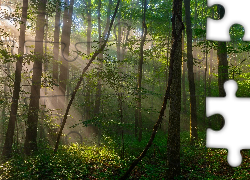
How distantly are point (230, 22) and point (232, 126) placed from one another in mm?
1832

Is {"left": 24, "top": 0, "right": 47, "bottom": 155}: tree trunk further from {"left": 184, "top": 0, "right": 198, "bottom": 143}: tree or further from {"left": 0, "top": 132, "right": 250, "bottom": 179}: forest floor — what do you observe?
{"left": 184, "top": 0, "right": 198, "bottom": 143}: tree

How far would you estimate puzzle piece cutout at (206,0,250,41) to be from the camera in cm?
349

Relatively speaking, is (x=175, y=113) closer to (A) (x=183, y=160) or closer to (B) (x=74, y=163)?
(A) (x=183, y=160)

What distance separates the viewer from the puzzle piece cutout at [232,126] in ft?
10.4

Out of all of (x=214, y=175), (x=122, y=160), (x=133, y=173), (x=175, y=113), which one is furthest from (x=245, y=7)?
(x=122, y=160)

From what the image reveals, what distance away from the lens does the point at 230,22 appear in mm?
3498

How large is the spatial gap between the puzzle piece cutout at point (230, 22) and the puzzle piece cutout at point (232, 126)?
1.14 m

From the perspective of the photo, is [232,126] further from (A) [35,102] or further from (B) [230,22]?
(A) [35,102]

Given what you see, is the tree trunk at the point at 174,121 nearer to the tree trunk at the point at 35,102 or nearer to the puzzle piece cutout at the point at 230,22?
the puzzle piece cutout at the point at 230,22

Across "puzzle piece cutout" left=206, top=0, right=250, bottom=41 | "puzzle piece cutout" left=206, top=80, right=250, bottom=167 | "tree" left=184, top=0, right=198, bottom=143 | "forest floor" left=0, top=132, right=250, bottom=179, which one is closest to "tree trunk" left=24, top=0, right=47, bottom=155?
"forest floor" left=0, top=132, right=250, bottom=179

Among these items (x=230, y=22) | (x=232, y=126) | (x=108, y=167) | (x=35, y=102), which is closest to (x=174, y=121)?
(x=232, y=126)

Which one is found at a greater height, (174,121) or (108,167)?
(174,121)

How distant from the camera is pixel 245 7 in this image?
347 centimetres

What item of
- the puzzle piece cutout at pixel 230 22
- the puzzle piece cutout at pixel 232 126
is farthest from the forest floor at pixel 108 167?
the puzzle piece cutout at pixel 230 22
